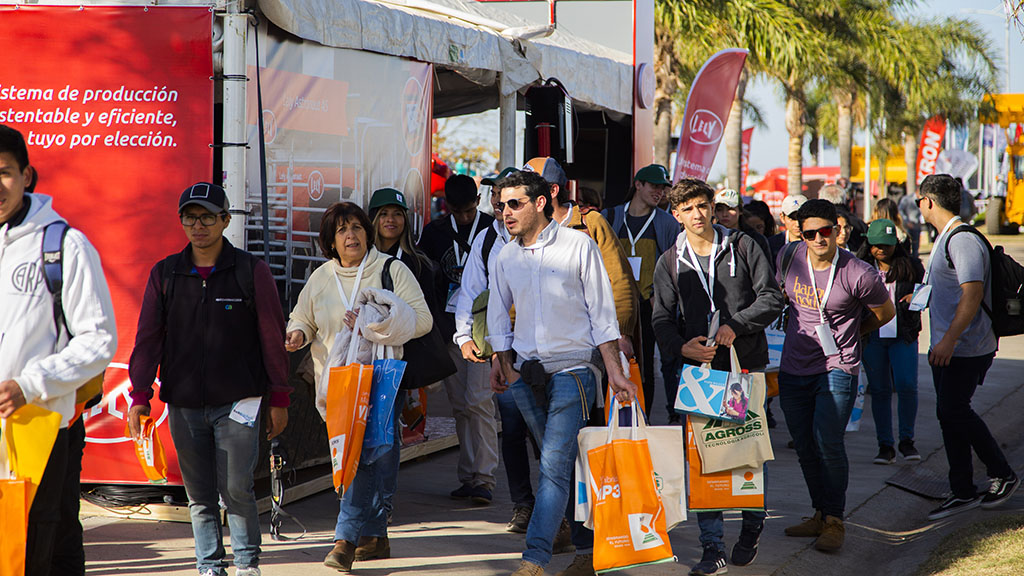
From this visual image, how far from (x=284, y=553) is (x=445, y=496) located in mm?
1553

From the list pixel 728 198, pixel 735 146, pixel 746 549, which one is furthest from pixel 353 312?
pixel 735 146

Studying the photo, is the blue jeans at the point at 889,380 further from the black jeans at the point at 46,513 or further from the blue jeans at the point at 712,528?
the black jeans at the point at 46,513

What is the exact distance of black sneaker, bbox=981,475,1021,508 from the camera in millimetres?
6484

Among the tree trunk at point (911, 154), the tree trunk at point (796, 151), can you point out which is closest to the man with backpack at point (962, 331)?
the tree trunk at point (796, 151)

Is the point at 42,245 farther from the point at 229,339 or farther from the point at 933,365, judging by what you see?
the point at 933,365

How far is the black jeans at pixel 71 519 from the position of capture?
362cm

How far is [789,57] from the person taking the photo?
20.9m

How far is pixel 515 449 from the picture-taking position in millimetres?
5855

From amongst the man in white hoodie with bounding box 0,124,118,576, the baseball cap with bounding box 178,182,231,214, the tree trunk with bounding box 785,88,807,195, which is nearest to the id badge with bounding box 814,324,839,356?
the baseball cap with bounding box 178,182,231,214

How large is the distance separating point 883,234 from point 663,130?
16.1 metres

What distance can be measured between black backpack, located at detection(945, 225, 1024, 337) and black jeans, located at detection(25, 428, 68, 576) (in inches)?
197

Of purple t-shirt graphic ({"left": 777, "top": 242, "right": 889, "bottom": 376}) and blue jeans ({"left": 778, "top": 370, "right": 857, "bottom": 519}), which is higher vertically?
purple t-shirt graphic ({"left": 777, "top": 242, "right": 889, "bottom": 376})

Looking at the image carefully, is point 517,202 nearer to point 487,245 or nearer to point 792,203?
point 487,245

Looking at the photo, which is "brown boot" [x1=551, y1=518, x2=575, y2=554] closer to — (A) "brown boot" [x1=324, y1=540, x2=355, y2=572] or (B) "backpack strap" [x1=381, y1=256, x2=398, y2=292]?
(A) "brown boot" [x1=324, y1=540, x2=355, y2=572]
